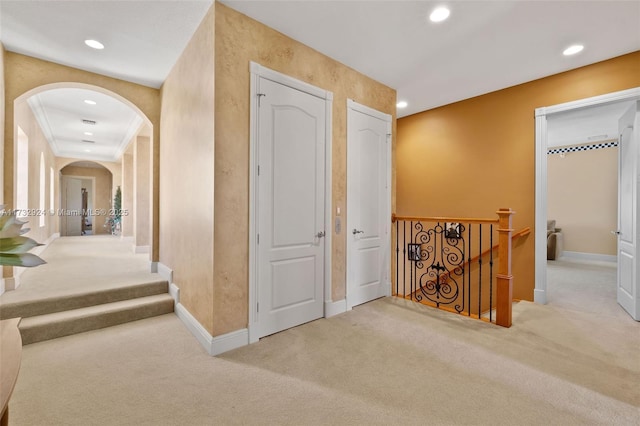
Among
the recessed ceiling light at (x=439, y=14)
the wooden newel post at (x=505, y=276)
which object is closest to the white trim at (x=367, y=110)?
the recessed ceiling light at (x=439, y=14)

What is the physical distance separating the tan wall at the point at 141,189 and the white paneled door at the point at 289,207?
14.8ft

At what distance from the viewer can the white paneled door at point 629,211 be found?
3.21 meters

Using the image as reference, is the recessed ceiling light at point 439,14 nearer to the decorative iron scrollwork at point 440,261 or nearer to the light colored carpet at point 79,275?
the decorative iron scrollwork at point 440,261

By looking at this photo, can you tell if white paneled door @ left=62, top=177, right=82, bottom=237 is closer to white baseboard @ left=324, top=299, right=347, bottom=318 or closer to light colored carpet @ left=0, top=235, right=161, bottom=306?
light colored carpet @ left=0, top=235, right=161, bottom=306

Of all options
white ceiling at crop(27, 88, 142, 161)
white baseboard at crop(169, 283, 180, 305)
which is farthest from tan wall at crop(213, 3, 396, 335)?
white ceiling at crop(27, 88, 142, 161)

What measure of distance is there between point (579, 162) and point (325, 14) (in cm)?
756

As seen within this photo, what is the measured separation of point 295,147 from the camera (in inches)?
118

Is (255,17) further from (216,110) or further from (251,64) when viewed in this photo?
(216,110)

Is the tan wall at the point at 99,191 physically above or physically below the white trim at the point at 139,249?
above

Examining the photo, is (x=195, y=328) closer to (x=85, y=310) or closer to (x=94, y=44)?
(x=85, y=310)

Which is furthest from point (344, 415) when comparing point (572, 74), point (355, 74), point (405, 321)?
point (572, 74)

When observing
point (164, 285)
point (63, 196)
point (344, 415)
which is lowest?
point (344, 415)

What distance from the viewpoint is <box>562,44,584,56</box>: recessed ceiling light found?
123 inches

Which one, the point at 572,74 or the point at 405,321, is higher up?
the point at 572,74
